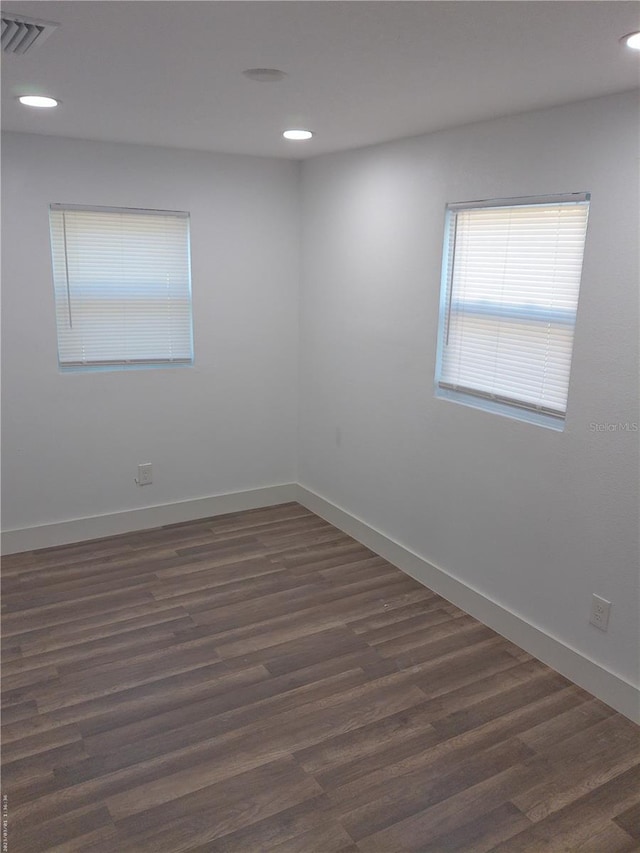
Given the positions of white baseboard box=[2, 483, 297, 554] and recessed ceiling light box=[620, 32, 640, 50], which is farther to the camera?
white baseboard box=[2, 483, 297, 554]

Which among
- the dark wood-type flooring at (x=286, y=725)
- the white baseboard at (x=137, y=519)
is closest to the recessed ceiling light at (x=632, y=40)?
the dark wood-type flooring at (x=286, y=725)

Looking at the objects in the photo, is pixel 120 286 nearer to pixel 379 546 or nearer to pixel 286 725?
pixel 379 546

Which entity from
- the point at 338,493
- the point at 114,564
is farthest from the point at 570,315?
the point at 114,564

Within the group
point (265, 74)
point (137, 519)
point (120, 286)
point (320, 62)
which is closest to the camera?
point (320, 62)

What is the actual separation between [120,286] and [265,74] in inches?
81.6

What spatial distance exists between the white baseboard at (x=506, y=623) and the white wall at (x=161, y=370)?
0.97 meters

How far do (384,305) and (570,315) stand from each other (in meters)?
1.25

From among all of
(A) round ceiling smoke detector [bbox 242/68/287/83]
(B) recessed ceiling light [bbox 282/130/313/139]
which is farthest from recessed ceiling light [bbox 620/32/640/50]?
(B) recessed ceiling light [bbox 282/130/313/139]

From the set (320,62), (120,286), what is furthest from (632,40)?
(120,286)

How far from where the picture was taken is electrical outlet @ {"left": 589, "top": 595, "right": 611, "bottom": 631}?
260cm

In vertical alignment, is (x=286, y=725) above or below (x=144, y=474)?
below

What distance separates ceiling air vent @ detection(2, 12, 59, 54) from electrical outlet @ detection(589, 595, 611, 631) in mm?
2740

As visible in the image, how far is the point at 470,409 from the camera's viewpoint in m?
3.16

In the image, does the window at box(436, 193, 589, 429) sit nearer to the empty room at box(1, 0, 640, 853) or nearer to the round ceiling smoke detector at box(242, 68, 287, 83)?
the empty room at box(1, 0, 640, 853)
